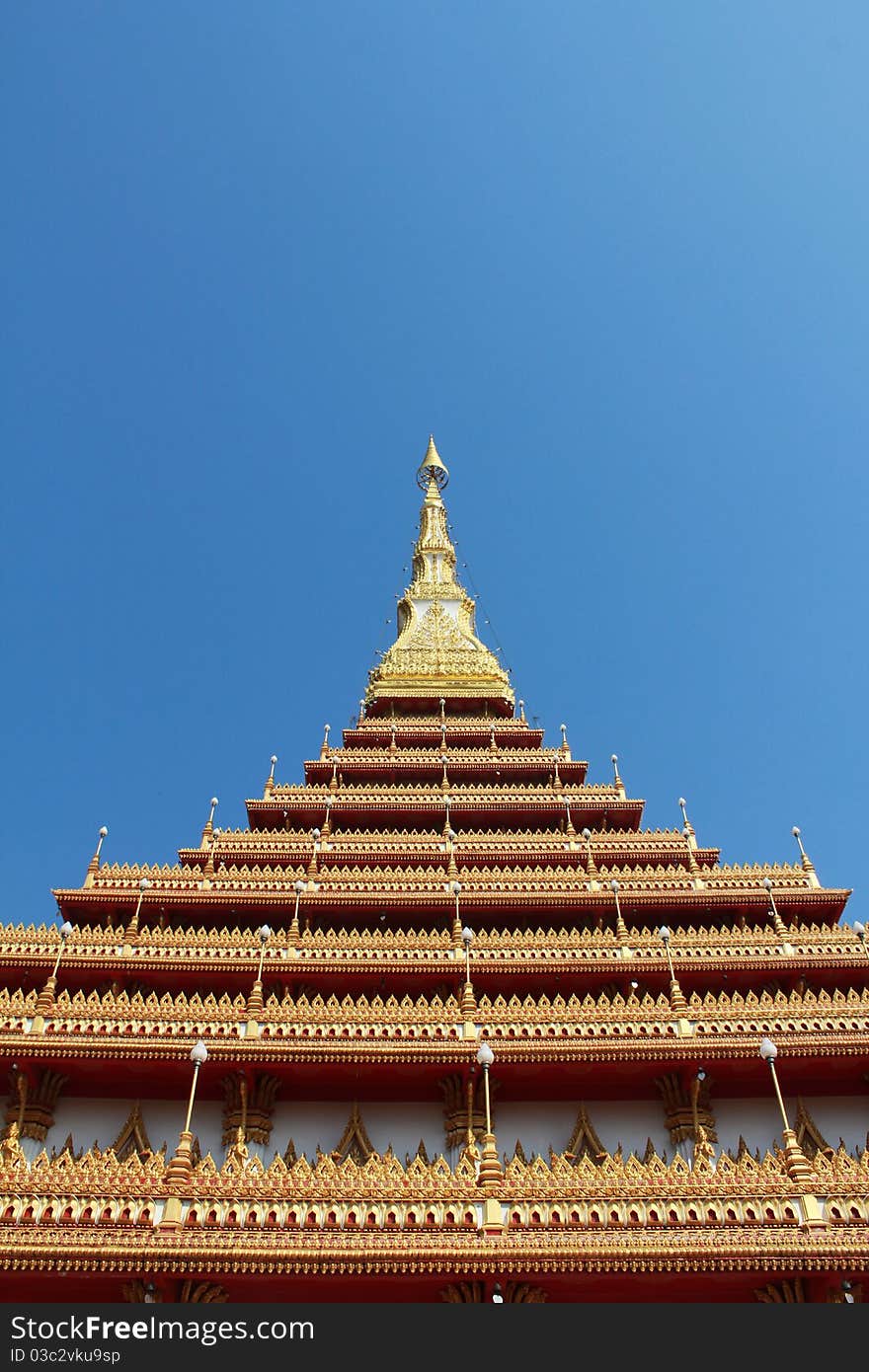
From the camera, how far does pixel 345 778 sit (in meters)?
30.4

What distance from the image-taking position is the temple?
39.0ft

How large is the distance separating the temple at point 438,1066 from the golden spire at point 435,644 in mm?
9568

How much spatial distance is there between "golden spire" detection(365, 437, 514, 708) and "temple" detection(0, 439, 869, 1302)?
31.4ft

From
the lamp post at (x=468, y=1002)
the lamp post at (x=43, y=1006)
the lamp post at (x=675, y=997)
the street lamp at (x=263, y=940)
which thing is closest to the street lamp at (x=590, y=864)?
the lamp post at (x=675, y=997)

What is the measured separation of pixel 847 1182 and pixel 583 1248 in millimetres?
3669

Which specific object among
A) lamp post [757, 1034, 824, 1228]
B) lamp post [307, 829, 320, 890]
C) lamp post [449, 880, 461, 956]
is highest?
lamp post [307, 829, 320, 890]

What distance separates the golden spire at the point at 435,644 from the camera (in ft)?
123

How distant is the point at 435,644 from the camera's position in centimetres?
4125

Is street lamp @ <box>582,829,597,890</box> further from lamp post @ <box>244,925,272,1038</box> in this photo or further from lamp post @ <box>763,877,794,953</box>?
lamp post @ <box>244,925,272,1038</box>

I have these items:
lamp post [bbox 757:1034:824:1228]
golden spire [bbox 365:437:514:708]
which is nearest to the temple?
lamp post [bbox 757:1034:824:1228]

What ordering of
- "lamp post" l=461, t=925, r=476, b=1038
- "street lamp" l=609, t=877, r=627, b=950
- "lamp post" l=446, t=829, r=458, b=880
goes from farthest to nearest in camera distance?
"lamp post" l=446, t=829, r=458, b=880 → "street lamp" l=609, t=877, r=627, b=950 → "lamp post" l=461, t=925, r=476, b=1038

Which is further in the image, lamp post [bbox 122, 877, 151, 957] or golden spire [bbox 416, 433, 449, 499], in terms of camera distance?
golden spire [bbox 416, 433, 449, 499]

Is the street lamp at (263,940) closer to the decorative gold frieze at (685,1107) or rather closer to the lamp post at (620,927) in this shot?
the lamp post at (620,927)

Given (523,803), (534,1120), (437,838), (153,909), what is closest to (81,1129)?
(153,909)
